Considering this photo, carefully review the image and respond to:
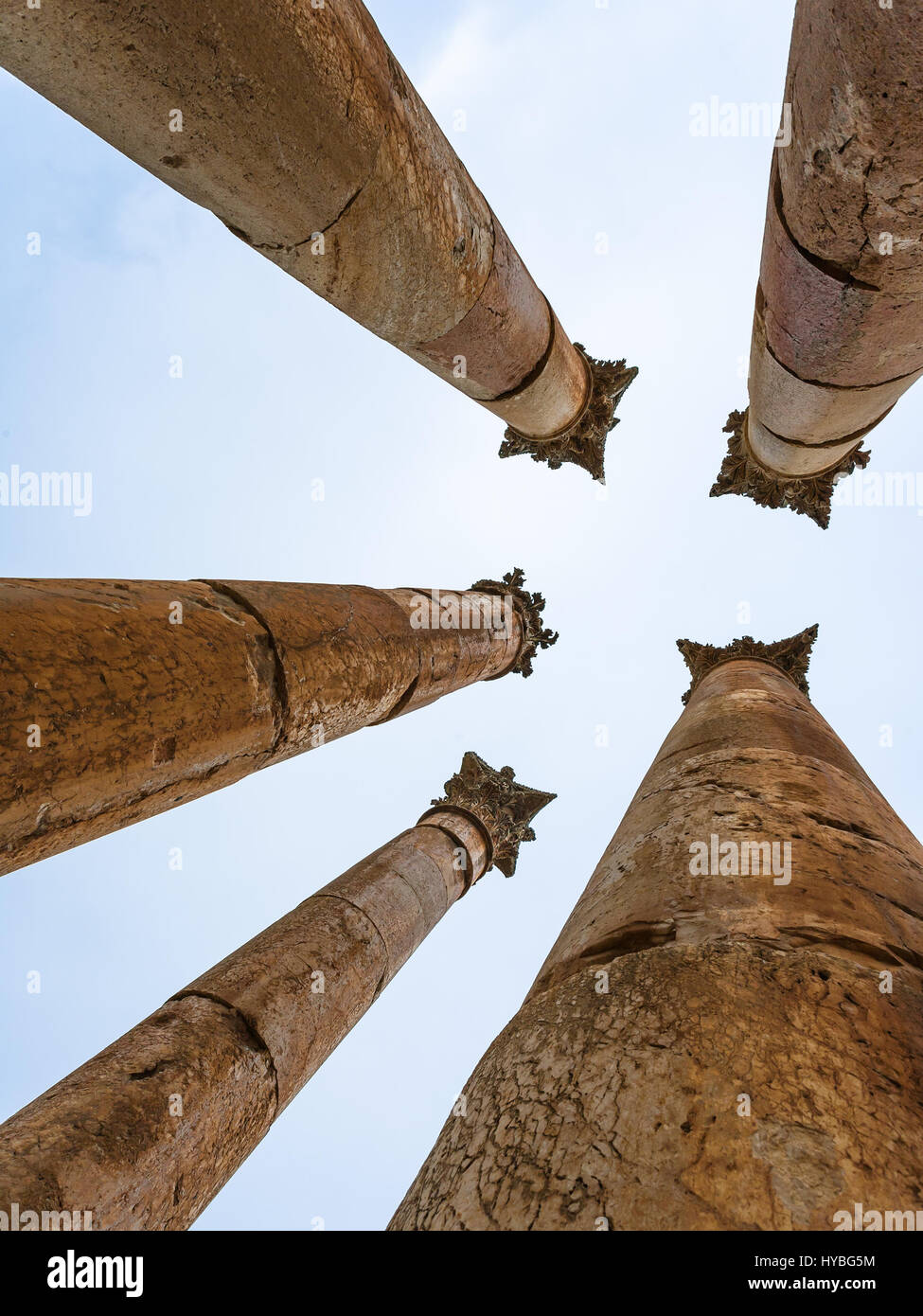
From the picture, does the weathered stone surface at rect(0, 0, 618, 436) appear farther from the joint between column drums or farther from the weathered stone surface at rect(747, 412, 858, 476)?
the joint between column drums

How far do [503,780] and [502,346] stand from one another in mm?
7824

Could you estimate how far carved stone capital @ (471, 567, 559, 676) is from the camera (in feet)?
38.6

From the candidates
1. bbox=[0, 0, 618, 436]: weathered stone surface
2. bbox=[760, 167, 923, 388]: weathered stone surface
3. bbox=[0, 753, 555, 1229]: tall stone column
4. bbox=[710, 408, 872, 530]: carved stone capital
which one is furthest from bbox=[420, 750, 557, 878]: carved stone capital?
bbox=[760, 167, 923, 388]: weathered stone surface

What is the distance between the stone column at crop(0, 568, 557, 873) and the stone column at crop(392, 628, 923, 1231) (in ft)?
6.27

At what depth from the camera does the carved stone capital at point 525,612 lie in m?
11.8

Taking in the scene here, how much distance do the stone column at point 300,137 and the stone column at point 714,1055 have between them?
3.93 m

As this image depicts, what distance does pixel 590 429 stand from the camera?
10180 millimetres

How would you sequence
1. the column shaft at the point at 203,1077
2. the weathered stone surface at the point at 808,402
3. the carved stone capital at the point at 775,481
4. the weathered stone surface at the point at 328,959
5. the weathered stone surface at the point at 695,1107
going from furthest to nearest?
1. the carved stone capital at the point at 775,481
2. the weathered stone surface at the point at 328,959
3. the weathered stone surface at the point at 808,402
4. the column shaft at the point at 203,1077
5. the weathered stone surface at the point at 695,1107

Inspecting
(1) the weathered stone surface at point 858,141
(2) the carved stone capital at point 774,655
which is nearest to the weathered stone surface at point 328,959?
(2) the carved stone capital at point 774,655

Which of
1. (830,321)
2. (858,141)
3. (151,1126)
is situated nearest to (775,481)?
(830,321)

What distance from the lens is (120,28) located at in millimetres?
3002

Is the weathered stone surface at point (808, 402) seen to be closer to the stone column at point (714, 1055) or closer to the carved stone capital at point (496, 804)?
the stone column at point (714, 1055)
